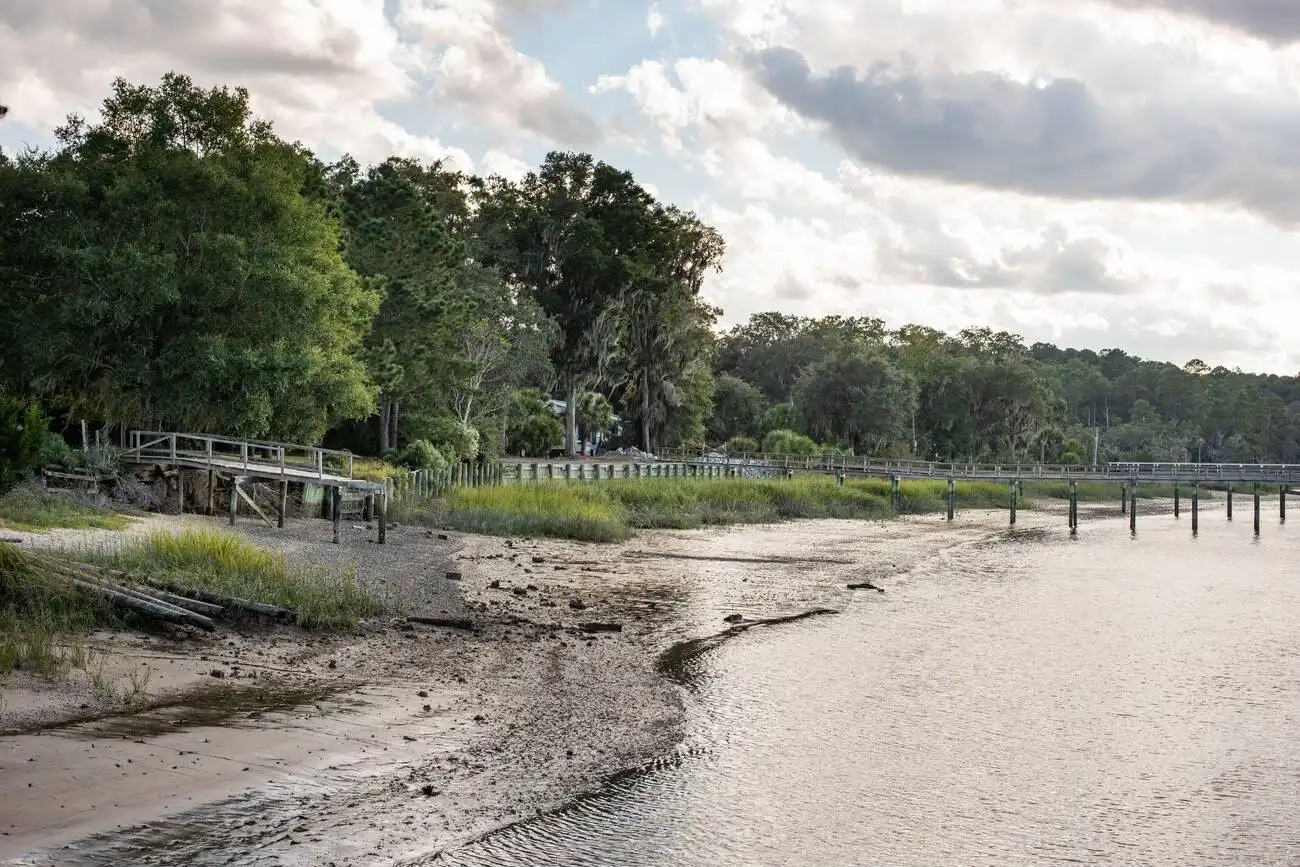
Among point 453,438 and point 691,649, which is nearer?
point 691,649

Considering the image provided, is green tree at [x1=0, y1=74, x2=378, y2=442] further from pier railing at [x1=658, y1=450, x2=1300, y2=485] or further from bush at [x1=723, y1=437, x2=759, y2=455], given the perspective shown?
bush at [x1=723, y1=437, x2=759, y2=455]

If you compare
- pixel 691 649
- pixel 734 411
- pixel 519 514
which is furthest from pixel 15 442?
pixel 734 411

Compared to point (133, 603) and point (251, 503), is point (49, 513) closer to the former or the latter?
point (251, 503)

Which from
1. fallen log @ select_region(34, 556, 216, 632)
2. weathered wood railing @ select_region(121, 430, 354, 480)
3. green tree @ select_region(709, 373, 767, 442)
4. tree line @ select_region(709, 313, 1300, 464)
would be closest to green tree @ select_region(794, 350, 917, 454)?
tree line @ select_region(709, 313, 1300, 464)

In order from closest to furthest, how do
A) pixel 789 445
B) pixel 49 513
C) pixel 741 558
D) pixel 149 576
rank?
pixel 149 576 → pixel 49 513 → pixel 741 558 → pixel 789 445

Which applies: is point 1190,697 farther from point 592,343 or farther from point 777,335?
point 777,335

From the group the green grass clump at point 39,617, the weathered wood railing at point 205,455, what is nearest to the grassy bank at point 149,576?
the green grass clump at point 39,617

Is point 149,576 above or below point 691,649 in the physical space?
above

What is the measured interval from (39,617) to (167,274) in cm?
1886

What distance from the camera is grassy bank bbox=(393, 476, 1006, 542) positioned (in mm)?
36250

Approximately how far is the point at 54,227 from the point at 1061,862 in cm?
3037

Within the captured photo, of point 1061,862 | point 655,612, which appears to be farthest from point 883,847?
point 655,612

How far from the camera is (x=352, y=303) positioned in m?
36.0

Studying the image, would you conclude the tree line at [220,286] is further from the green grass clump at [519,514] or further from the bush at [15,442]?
the bush at [15,442]
